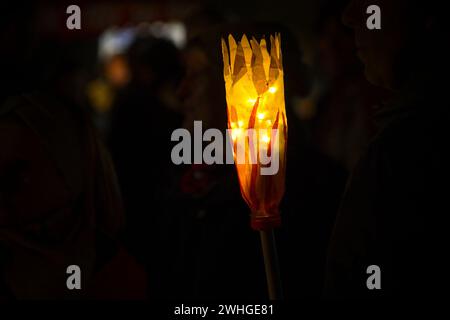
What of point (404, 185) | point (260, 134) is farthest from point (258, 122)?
point (404, 185)

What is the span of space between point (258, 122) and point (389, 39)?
0.39 m

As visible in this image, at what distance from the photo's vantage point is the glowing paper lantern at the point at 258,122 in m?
1.50

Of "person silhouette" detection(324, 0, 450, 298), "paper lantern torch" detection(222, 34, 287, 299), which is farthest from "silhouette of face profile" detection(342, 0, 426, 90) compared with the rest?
"paper lantern torch" detection(222, 34, 287, 299)

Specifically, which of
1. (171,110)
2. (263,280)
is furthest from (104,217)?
(171,110)

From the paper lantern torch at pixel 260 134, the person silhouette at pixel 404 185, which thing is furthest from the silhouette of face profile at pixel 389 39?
the paper lantern torch at pixel 260 134

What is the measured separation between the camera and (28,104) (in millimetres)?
1836

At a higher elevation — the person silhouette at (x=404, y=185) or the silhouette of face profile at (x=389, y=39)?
the silhouette of face profile at (x=389, y=39)

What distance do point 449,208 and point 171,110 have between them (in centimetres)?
243

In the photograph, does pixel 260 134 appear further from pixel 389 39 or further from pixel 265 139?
pixel 389 39

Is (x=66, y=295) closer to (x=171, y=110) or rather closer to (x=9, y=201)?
(x=9, y=201)

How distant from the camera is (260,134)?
1504 mm

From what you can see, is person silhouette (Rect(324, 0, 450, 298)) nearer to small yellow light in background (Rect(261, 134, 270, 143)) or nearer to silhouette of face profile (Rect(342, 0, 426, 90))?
silhouette of face profile (Rect(342, 0, 426, 90))

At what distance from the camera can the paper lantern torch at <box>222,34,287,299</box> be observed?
150cm

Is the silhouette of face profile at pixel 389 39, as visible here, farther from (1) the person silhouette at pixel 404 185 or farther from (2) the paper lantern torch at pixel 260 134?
(2) the paper lantern torch at pixel 260 134
